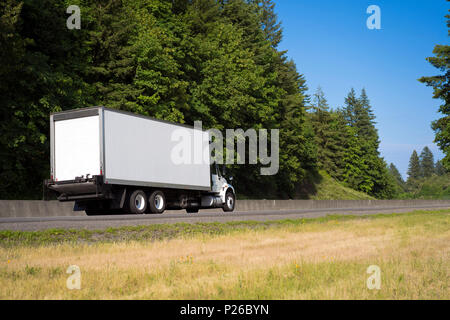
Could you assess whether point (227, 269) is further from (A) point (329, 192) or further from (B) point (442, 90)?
(A) point (329, 192)

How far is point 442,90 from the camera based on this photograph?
5300 centimetres

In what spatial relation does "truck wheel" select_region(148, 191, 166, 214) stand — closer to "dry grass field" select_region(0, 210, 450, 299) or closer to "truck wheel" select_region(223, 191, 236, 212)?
"truck wheel" select_region(223, 191, 236, 212)

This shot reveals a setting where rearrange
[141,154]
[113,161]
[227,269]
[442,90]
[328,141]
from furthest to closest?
[328,141]
[442,90]
[141,154]
[113,161]
[227,269]

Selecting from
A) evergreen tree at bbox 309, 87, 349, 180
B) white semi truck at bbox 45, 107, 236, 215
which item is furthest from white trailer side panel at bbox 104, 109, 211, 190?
evergreen tree at bbox 309, 87, 349, 180

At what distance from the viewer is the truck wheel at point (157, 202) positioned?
22.7m

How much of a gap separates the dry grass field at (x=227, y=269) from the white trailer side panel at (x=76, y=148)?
7900 millimetres

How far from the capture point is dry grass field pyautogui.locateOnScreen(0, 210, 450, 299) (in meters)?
6.57

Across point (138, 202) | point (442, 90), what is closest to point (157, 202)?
point (138, 202)

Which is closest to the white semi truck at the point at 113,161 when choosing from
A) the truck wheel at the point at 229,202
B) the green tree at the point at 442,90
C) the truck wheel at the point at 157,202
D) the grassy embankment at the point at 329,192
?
the truck wheel at the point at 157,202

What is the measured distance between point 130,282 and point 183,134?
17686 mm

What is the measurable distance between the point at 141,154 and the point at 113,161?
189 centimetres

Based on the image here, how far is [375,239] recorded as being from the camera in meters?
14.2

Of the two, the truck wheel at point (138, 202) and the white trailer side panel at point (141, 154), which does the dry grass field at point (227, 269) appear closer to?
the white trailer side panel at point (141, 154)
